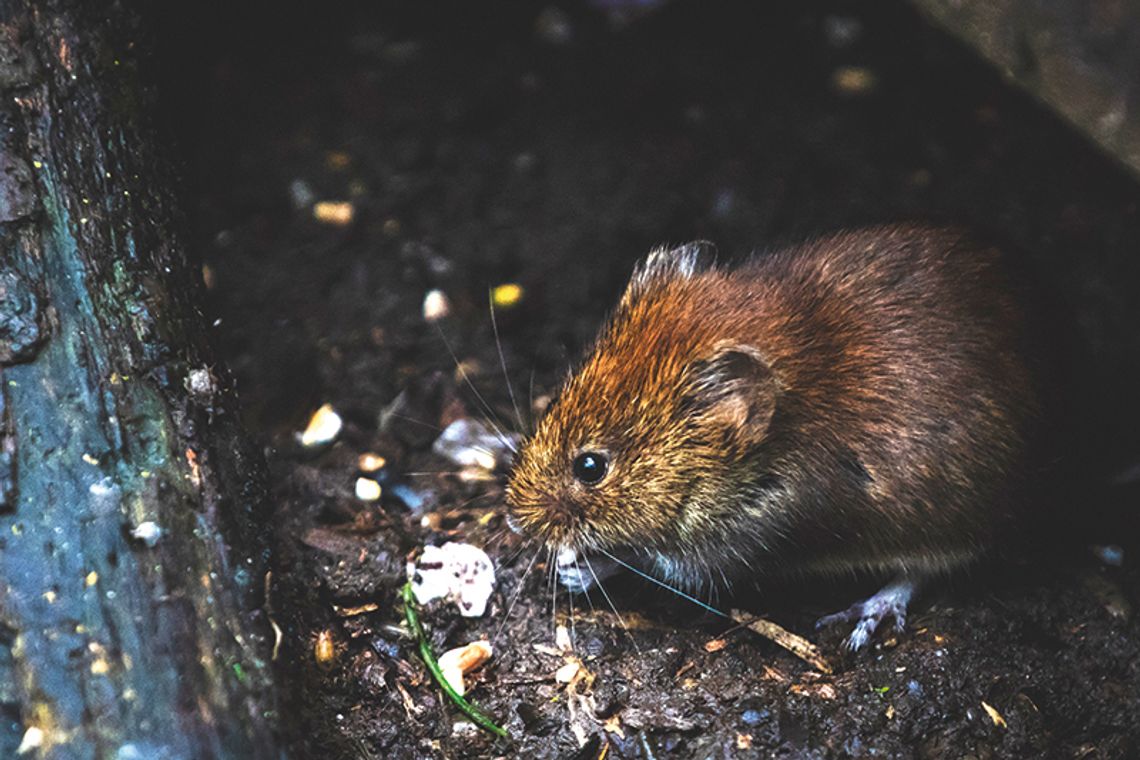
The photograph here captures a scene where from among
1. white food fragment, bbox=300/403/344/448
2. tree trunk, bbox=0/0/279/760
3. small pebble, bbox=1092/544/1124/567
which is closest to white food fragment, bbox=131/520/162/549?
tree trunk, bbox=0/0/279/760

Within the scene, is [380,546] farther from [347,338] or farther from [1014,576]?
[1014,576]

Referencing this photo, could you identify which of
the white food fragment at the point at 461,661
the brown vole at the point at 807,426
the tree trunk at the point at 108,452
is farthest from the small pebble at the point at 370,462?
the tree trunk at the point at 108,452

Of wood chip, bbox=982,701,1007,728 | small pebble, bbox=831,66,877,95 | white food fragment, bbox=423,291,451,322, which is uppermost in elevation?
small pebble, bbox=831,66,877,95

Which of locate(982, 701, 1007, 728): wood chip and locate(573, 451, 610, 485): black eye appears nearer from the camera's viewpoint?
locate(982, 701, 1007, 728): wood chip

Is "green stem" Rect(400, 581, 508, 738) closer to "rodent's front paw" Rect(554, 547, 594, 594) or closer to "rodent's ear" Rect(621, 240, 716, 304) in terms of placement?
"rodent's front paw" Rect(554, 547, 594, 594)

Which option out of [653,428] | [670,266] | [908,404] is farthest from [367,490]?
[908,404]

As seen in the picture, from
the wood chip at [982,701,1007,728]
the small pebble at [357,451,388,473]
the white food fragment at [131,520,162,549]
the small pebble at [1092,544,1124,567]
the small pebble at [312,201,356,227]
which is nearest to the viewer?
the white food fragment at [131,520,162,549]

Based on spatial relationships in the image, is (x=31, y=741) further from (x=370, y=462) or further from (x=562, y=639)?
(x=370, y=462)

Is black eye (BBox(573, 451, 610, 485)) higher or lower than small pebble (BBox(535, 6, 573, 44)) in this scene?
lower
